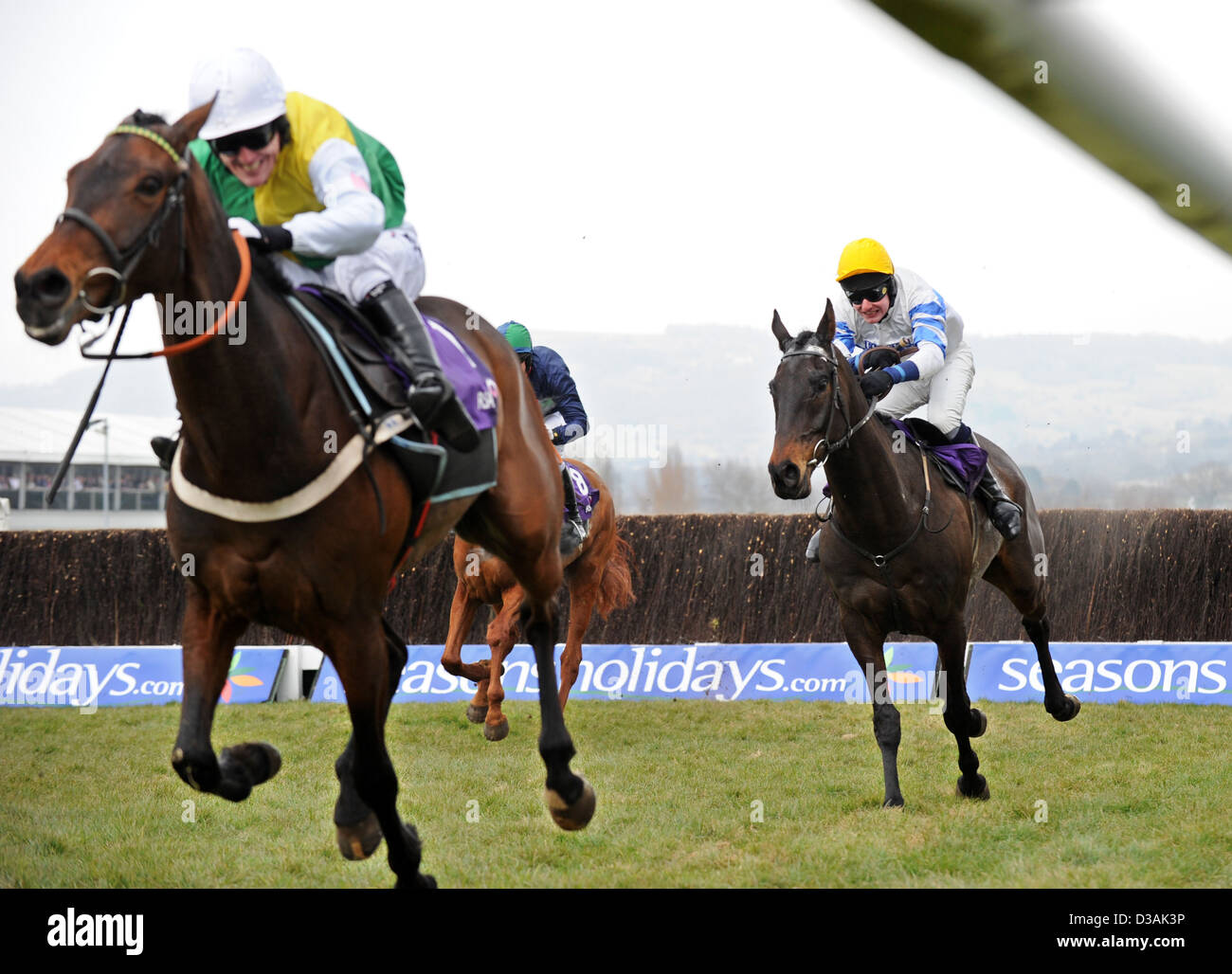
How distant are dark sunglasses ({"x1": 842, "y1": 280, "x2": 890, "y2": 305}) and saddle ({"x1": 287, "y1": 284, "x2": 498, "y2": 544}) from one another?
305cm

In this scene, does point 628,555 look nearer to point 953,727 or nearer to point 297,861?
point 953,727

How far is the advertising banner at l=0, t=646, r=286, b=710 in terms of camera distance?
1027 centimetres

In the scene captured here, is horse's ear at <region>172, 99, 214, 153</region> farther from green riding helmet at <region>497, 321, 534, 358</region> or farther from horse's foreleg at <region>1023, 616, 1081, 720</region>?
horse's foreleg at <region>1023, 616, 1081, 720</region>

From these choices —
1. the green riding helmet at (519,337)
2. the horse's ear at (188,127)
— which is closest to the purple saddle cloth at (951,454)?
the green riding helmet at (519,337)

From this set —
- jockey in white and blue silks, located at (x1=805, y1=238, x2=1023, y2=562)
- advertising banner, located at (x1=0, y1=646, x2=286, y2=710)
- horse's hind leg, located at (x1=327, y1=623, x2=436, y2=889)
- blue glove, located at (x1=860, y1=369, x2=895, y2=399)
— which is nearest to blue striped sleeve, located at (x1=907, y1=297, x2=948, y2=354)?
jockey in white and blue silks, located at (x1=805, y1=238, x2=1023, y2=562)

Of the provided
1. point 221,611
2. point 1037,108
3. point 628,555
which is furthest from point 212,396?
point 628,555

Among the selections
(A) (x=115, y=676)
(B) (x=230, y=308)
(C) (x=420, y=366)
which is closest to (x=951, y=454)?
(C) (x=420, y=366)

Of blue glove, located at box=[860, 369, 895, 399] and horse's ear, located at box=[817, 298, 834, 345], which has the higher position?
horse's ear, located at box=[817, 298, 834, 345]

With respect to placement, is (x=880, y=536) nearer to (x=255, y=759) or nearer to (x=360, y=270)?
(x=360, y=270)

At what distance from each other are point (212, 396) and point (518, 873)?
89.7 inches

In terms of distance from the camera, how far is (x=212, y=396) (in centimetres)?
316

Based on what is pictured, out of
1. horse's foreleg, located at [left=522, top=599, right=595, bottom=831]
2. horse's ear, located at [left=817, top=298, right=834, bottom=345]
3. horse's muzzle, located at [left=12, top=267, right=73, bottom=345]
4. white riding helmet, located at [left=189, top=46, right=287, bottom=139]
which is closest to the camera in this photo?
horse's muzzle, located at [left=12, top=267, right=73, bottom=345]

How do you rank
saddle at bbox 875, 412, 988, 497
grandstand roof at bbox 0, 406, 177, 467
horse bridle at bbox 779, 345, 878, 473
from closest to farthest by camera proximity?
horse bridle at bbox 779, 345, 878, 473 < saddle at bbox 875, 412, 988, 497 < grandstand roof at bbox 0, 406, 177, 467
